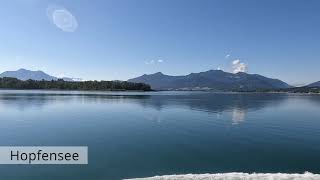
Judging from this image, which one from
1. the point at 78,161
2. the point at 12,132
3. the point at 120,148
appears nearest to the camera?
the point at 78,161

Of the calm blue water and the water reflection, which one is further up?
the water reflection

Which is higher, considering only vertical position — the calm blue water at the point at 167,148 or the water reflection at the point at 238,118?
the water reflection at the point at 238,118

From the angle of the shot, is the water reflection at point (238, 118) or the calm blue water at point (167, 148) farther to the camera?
the water reflection at point (238, 118)

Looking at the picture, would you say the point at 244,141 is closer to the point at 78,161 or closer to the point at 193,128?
the point at 193,128

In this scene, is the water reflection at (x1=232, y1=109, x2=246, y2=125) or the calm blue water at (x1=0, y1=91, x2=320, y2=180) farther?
the water reflection at (x1=232, y1=109, x2=246, y2=125)

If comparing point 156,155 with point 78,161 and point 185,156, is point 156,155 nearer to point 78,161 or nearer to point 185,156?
point 185,156

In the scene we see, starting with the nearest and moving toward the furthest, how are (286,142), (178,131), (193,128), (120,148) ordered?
(120,148)
(286,142)
(178,131)
(193,128)

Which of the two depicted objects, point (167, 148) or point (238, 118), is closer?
point (167, 148)

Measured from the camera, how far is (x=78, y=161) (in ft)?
116

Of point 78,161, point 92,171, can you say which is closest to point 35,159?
point 78,161

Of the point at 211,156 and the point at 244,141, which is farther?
the point at 244,141

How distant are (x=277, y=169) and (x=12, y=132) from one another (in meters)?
42.5

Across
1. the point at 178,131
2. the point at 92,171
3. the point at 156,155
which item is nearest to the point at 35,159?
the point at 92,171

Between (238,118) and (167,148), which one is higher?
(238,118)
